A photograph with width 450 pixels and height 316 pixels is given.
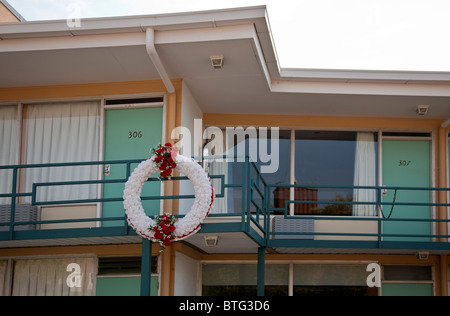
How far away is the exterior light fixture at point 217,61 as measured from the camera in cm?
1084

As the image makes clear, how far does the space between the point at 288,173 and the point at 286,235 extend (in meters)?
1.54

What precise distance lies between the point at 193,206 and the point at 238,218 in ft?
8.69

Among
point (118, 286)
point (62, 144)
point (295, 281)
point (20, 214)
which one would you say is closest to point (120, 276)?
point (118, 286)

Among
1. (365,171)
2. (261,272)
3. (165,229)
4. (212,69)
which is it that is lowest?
(261,272)

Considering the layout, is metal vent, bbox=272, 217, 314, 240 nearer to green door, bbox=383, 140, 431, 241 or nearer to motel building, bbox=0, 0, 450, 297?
motel building, bbox=0, 0, 450, 297

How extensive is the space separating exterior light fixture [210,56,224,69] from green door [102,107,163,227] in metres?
1.33

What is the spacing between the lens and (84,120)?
12.2m

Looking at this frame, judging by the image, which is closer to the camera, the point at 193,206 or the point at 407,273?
the point at 193,206

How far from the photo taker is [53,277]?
39.3 ft

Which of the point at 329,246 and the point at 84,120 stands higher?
the point at 84,120

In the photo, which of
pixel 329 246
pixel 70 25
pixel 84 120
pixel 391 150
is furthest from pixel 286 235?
pixel 70 25

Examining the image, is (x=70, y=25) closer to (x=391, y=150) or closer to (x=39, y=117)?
(x=39, y=117)

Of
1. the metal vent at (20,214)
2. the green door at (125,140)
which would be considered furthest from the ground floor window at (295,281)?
the metal vent at (20,214)

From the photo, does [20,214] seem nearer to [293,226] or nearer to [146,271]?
[146,271]
